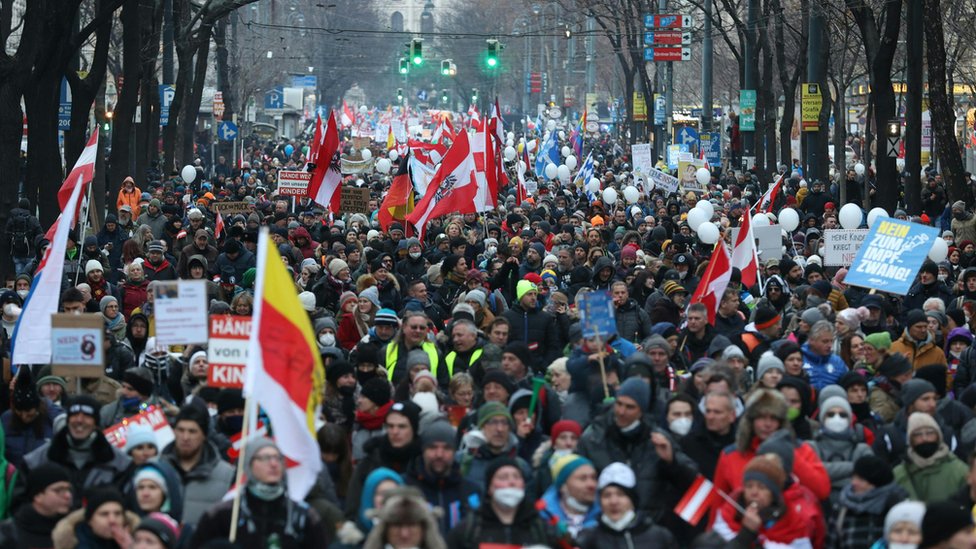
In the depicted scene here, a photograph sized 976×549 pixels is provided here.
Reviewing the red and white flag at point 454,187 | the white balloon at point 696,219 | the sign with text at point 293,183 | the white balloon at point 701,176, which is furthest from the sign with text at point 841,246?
the white balloon at point 701,176

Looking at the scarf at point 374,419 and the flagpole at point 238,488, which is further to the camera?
the scarf at point 374,419

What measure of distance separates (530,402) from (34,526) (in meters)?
2.93

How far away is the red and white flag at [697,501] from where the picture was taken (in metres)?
8.52

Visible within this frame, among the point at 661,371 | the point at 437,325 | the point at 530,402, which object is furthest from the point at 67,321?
the point at 437,325

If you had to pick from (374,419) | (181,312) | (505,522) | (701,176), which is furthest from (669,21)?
(505,522)

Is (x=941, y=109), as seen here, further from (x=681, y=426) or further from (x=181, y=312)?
(x=681, y=426)

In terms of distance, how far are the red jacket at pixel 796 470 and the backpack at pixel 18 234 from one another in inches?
571

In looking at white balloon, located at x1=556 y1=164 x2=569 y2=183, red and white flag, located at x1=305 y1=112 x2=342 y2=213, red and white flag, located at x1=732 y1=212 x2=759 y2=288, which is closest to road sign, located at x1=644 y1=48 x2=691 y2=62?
white balloon, located at x1=556 y1=164 x2=569 y2=183

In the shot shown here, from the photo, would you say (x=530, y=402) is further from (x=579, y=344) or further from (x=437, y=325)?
(x=437, y=325)

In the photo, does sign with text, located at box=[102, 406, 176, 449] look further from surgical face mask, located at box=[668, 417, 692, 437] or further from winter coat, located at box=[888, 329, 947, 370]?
winter coat, located at box=[888, 329, 947, 370]

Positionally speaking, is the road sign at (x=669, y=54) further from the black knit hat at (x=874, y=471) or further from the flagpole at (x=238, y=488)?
the flagpole at (x=238, y=488)

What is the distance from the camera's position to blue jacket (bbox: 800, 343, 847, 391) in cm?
1184

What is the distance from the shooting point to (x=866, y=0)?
26.4 m

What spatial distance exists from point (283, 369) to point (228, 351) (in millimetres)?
2435
